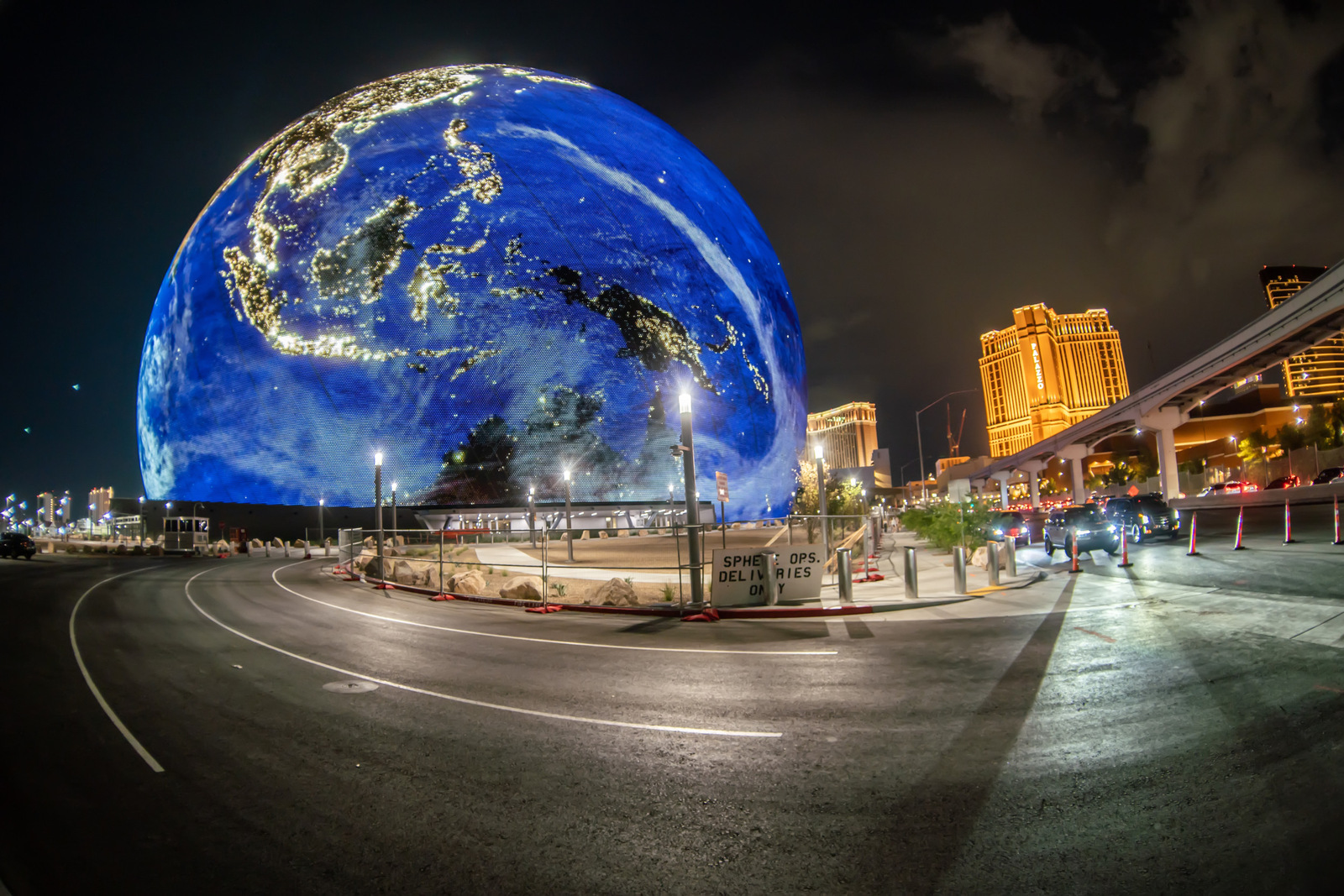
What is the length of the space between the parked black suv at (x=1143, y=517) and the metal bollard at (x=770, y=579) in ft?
54.2

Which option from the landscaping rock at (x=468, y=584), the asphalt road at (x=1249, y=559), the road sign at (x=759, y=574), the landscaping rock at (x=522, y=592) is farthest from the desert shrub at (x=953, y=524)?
the landscaping rock at (x=468, y=584)

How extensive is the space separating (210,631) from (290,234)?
2823 cm

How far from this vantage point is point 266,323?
32.7 metres

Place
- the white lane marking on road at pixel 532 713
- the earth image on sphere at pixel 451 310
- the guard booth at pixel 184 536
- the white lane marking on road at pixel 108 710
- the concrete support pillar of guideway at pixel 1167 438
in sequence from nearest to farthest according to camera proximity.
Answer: the white lane marking on road at pixel 108 710, the white lane marking on road at pixel 532 713, the earth image on sphere at pixel 451 310, the guard booth at pixel 184 536, the concrete support pillar of guideway at pixel 1167 438

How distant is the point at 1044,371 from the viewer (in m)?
180

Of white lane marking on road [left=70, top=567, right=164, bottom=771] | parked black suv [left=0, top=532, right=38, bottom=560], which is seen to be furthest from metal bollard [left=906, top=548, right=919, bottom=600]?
parked black suv [left=0, top=532, right=38, bottom=560]

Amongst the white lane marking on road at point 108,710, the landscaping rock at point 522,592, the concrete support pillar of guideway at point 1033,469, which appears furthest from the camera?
the concrete support pillar of guideway at point 1033,469

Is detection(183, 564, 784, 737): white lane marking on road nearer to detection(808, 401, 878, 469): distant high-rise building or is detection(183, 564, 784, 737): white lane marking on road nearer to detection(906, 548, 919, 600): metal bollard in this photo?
detection(906, 548, 919, 600): metal bollard

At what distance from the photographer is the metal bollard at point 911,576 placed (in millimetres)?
13219

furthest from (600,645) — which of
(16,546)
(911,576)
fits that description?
(16,546)

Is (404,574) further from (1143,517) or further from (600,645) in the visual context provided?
(1143,517)

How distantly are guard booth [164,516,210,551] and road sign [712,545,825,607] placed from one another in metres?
40.3

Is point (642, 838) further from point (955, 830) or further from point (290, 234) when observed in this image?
point (290, 234)

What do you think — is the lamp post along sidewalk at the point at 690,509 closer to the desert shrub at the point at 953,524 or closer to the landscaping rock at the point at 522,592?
the landscaping rock at the point at 522,592
